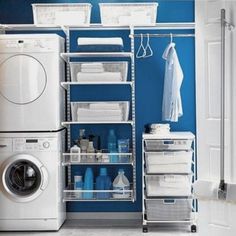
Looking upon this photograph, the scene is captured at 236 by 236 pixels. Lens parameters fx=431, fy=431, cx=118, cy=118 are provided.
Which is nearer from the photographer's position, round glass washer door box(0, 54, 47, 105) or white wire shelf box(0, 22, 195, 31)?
round glass washer door box(0, 54, 47, 105)

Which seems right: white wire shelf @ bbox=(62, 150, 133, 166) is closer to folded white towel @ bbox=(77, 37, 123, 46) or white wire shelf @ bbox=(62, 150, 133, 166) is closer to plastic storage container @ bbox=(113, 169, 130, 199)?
plastic storage container @ bbox=(113, 169, 130, 199)

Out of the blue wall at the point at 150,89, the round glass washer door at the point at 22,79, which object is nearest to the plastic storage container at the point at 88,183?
the blue wall at the point at 150,89

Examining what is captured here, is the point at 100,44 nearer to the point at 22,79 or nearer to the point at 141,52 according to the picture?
the point at 141,52

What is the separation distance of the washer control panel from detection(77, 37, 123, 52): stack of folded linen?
3.23 ft

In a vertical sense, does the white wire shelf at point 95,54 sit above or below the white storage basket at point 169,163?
above

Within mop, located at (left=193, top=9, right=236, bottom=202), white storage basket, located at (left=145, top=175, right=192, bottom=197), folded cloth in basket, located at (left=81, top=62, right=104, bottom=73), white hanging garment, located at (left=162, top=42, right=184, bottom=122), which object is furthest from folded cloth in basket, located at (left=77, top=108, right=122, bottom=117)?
→ mop, located at (left=193, top=9, right=236, bottom=202)

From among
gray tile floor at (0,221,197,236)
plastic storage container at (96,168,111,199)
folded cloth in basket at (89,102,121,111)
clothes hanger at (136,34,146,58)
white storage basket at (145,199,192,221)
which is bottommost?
gray tile floor at (0,221,197,236)

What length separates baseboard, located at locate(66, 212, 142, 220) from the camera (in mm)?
4707

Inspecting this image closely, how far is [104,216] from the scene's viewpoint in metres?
4.73

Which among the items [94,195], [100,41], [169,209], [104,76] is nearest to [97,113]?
[104,76]

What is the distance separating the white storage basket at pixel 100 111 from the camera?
14.1 feet

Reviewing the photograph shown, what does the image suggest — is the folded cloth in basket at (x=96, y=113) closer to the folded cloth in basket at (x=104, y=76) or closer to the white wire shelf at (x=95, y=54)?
the folded cloth in basket at (x=104, y=76)

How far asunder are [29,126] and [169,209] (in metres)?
1.58

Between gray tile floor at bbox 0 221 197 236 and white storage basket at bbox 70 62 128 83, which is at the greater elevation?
white storage basket at bbox 70 62 128 83
